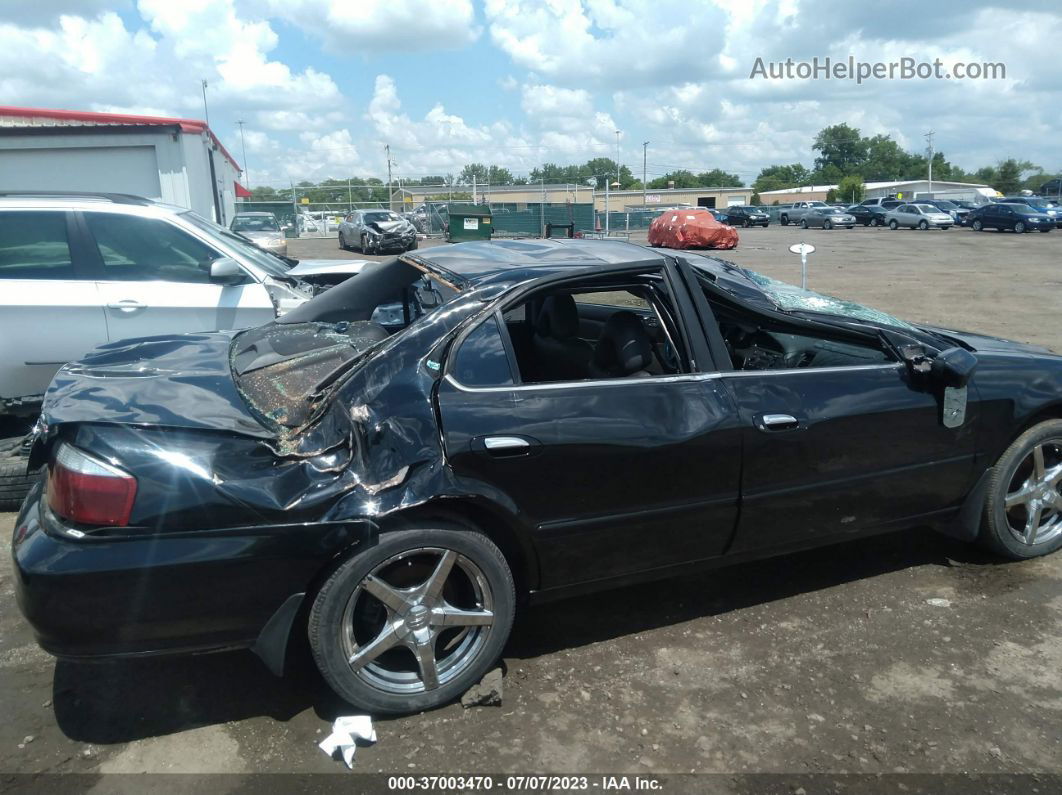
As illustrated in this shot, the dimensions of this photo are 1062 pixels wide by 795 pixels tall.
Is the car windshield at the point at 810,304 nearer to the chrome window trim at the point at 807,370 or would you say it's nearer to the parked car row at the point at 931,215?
the chrome window trim at the point at 807,370

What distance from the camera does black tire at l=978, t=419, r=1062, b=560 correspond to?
385cm

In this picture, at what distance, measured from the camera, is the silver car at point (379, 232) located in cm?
2878

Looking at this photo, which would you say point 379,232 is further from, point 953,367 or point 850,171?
point 850,171

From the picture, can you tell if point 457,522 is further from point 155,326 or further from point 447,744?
point 155,326

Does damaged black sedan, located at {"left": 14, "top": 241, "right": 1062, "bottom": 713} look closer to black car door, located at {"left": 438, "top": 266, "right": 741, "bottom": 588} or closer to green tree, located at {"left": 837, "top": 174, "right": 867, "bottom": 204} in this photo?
black car door, located at {"left": 438, "top": 266, "right": 741, "bottom": 588}

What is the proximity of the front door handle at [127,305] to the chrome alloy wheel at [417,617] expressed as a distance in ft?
12.2

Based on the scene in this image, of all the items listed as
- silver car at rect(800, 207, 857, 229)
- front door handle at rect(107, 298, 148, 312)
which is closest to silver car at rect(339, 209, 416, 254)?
front door handle at rect(107, 298, 148, 312)

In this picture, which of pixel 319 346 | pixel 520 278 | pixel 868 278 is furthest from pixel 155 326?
pixel 868 278

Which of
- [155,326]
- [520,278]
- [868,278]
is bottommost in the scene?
[868,278]

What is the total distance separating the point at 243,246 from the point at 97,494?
4420 mm

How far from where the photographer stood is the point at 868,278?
727 inches

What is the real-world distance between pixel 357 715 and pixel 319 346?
1.51 meters

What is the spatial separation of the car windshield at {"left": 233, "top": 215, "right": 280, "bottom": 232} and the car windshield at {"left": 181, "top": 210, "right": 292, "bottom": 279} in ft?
64.7

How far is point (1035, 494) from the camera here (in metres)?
3.99
